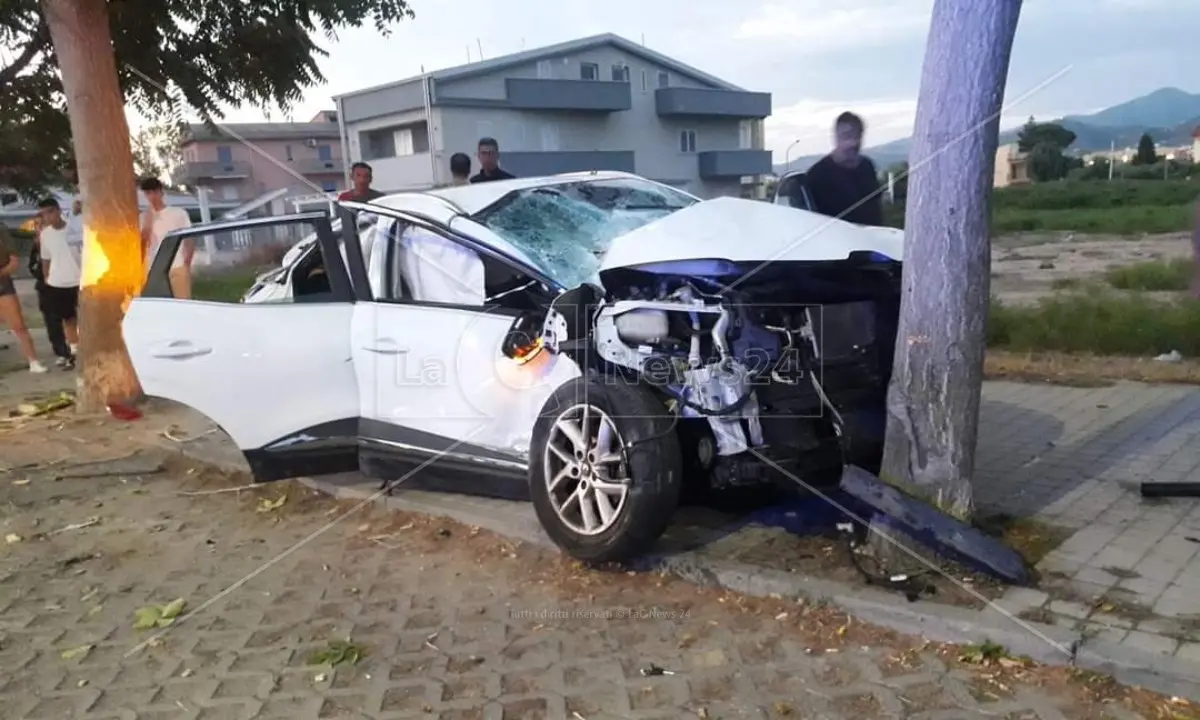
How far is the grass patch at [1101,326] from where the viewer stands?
24.3ft

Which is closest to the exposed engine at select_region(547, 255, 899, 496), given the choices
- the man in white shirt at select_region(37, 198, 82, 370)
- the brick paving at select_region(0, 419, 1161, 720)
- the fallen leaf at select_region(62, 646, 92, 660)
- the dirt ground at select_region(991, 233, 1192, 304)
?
the brick paving at select_region(0, 419, 1161, 720)

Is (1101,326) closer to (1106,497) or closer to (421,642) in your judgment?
(1106,497)

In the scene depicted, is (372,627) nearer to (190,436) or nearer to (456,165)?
(190,436)

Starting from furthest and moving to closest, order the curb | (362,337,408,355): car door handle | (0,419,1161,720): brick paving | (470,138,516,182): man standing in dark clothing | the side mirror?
(470,138,516,182): man standing in dark clothing < (362,337,408,355): car door handle < the side mirror < (0,419,1161,720): brick paving < the curb

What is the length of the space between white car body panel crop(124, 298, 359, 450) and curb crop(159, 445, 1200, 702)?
125 centimetres

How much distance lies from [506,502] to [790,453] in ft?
5.73

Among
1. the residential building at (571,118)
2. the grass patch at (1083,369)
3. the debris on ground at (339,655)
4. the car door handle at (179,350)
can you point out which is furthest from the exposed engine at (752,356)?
the residential building at (571,118)

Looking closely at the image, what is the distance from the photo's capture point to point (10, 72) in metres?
9.01

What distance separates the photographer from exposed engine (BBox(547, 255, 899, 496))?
3.76m

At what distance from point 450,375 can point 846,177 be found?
3111 mm

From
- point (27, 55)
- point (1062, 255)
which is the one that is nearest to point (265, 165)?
point (1062, 255)

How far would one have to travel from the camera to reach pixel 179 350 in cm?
502

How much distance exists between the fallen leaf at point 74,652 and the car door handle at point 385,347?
6.00 feet

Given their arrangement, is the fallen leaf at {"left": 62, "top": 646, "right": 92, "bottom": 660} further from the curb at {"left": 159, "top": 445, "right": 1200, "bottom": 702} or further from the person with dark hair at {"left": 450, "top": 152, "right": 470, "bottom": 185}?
the person with dark hair at {"left": 450, "top": 152, "right": 470, "bottom": 185}
